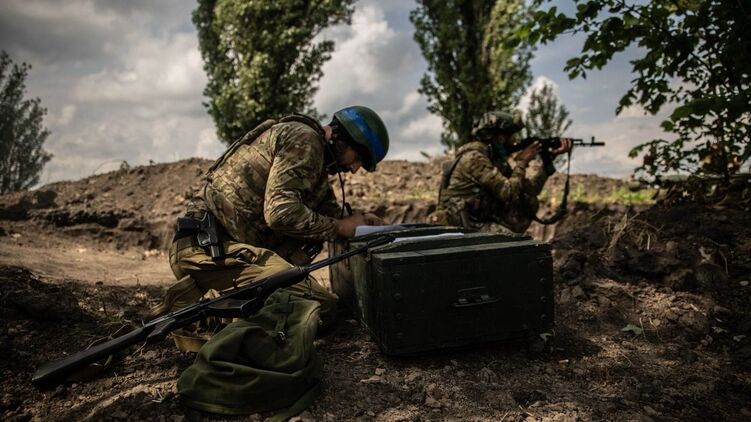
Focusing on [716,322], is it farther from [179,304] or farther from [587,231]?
[179,304]

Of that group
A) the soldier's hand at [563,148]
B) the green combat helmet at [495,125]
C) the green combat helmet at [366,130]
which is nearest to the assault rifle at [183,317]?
the green combat helmet at [366,130]

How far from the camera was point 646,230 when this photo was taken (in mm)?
4520

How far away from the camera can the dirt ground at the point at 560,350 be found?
90.4 inches

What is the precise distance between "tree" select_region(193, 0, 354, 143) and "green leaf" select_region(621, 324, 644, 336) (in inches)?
372

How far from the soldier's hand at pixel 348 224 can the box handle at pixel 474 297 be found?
100cm

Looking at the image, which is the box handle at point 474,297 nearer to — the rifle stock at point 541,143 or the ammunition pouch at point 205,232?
the ammunition pouch at point 205,232

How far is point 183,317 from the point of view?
2.45 meters

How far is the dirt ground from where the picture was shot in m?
2.30

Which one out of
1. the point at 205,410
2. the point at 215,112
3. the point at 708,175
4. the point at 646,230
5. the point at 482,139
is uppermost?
the point at 215,112

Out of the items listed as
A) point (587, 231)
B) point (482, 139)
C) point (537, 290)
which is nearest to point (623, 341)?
point (537, 290)

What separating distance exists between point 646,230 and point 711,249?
560 mm

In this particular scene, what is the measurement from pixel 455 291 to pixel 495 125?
10.8 feet

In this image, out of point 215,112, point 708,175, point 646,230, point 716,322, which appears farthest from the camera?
point 215,112

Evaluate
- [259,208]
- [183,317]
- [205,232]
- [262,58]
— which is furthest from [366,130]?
[262,58]
